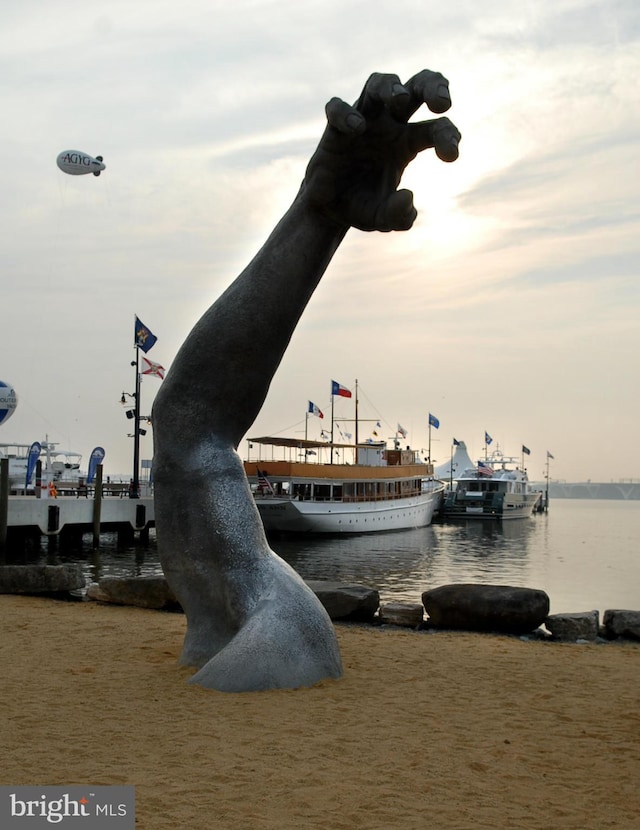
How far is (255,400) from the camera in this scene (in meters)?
8.27

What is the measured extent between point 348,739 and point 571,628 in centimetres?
580

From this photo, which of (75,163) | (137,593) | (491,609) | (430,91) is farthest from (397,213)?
(75,163)

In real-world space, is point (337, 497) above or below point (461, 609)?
above

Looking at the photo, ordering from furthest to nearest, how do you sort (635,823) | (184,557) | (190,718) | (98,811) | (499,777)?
(184,557)
(190,718)
(499,777)
(635,823)
(98,811)

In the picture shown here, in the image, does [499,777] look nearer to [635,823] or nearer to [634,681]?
[635,823]

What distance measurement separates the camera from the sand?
4.51m

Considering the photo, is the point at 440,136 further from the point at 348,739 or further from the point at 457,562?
the point at 457,562

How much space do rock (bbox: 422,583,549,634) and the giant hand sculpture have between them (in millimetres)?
3904

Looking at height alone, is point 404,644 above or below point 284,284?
below

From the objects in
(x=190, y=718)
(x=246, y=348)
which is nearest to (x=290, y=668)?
(x=190, y=718)

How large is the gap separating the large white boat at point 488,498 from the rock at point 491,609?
5278cm

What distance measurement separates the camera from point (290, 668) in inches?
272

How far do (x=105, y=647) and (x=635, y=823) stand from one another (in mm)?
5691

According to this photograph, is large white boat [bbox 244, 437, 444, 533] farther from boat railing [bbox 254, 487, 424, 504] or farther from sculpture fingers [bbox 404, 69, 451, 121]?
sculpture fingers [bbox 404, 69, 451, 121]
